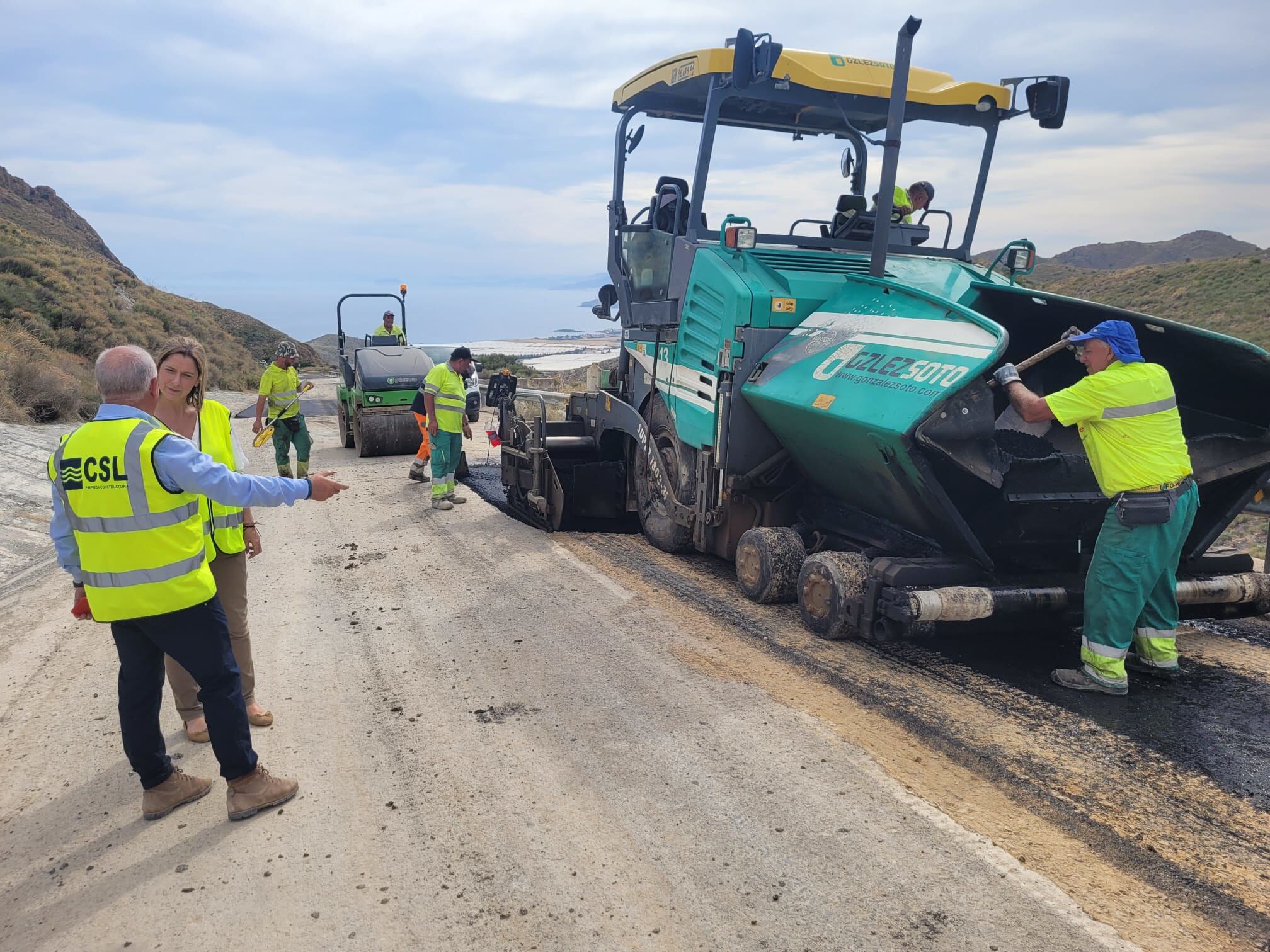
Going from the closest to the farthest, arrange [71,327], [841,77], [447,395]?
[841,77] < [447,395] < [71,327]

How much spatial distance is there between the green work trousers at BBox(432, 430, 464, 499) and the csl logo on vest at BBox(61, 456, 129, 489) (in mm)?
5681

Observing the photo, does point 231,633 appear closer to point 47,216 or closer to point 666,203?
point 666,203

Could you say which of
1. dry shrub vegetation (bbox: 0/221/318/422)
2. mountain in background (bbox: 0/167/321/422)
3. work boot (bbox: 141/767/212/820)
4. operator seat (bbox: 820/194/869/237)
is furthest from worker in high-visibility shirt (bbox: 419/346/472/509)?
mountain in background (bbox: 0/167/321/422)

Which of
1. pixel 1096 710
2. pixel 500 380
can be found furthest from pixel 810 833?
pixel 500 380

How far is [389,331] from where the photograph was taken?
1395 centimetres

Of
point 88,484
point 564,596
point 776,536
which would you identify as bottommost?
point 564,596

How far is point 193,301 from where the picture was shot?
4362 cm

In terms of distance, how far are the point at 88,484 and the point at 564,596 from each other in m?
3.17

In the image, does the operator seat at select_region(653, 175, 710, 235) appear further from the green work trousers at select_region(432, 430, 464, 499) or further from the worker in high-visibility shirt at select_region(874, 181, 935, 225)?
the green work trousers at select_region(432, 430, 464, 499)

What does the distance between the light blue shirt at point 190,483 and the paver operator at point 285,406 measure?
597cm

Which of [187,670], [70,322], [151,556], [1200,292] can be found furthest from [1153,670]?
[1200,292]

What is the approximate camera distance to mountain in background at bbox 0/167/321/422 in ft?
42.5

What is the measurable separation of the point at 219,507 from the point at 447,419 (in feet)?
17.3

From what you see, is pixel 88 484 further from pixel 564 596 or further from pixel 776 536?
pixel 776 536
